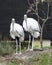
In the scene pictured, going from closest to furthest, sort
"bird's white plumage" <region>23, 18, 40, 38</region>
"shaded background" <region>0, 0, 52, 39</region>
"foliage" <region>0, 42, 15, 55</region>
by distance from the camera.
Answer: "bird's white plumage" <region>23, 18, 40, 38</region>, "foliage" <region>0, 42, 15, 55</region>, "shaded background" <region>0, 0, 52, 39</region>

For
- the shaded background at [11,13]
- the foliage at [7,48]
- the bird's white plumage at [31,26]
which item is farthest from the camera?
the shaded background at [11,13]

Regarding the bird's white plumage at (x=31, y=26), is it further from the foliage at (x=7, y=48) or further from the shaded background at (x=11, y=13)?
the shaded background at (x=11, y=13)

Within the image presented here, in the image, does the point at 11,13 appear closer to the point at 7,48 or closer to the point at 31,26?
the point at 7,48

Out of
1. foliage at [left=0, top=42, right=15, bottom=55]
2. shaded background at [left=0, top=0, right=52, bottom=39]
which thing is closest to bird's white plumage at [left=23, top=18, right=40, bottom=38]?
foliage at [left=0, top=42, right=15, bottom=55]

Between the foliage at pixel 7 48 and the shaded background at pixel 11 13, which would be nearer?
the foliage at pixel 7 48

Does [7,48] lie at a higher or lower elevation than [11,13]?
lower

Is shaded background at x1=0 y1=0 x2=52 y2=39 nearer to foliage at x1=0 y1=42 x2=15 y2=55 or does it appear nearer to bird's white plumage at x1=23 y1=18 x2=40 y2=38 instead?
foliage at x1=0 y1=42 x2=15 y2=55

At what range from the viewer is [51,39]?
15000 mm

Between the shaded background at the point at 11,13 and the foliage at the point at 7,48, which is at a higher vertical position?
the shaded background at the point at 11,13

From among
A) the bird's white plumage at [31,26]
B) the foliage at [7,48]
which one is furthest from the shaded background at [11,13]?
the bird's white plumage at [31,26]

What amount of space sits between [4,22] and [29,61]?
17.3ft

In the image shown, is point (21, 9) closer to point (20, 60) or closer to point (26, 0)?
point (26, 0)

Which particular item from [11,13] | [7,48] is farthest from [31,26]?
[11,13]

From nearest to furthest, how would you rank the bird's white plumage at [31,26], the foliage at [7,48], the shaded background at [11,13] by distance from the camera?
the bird's white plumage at [31,26] → the foliage at [7,48] → the shaded background at [11,13]
